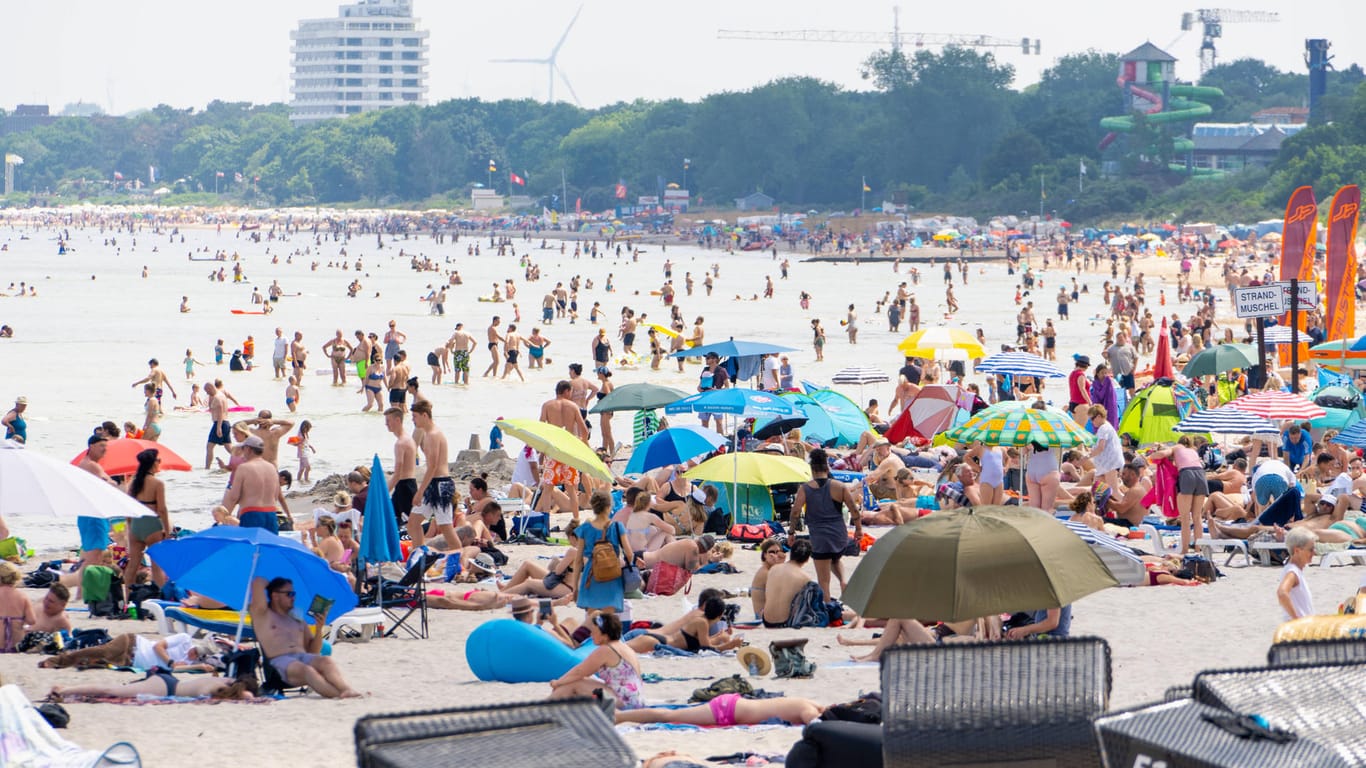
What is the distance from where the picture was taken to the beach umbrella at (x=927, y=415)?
17453 millimetres

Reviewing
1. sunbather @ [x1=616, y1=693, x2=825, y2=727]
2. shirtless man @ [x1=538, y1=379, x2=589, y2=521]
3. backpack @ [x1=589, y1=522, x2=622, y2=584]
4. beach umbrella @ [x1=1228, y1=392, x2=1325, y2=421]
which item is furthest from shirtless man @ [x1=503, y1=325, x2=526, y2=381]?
sunbather @ [x1=616, y1=693, x2=825, y2=727]

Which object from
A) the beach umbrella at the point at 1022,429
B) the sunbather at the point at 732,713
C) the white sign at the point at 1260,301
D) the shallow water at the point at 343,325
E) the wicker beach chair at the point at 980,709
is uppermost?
the white sign at the point at 1260,301

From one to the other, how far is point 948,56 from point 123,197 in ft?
330

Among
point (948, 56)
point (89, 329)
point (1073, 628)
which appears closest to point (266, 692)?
point (1073, 628)

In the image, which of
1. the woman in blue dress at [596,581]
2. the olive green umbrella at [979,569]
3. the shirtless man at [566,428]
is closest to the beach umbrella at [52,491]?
the woman in blue dress at [596,581]

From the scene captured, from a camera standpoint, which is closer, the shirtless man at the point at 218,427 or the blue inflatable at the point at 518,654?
the blue inflatable at the point at 518,654

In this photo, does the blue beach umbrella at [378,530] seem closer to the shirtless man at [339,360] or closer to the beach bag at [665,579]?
the beach bag at [665,579]

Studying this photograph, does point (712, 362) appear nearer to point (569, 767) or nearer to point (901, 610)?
point (901, 610)

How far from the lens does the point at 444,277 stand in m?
65.1

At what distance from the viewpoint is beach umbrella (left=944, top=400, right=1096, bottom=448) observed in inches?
496

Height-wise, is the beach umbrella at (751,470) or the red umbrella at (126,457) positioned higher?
the red umbrella at (126,457)

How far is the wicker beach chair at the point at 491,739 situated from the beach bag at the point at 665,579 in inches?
317

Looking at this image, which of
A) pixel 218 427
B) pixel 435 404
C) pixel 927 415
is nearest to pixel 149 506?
pixel 218 427

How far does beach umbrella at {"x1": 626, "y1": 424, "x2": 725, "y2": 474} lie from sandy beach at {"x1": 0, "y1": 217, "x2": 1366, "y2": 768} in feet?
3.62
